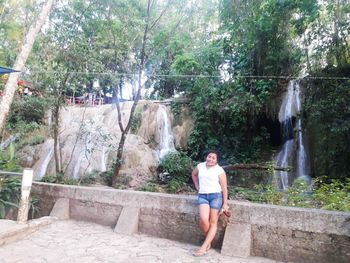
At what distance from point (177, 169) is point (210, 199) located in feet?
27.2

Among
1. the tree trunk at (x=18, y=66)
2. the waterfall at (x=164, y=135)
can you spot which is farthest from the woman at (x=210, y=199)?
the waterfall at (x=164, y=135)

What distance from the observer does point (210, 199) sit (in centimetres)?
395

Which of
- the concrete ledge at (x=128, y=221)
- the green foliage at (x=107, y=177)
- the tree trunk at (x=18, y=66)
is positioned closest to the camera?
the concrete ledge at (x=128, y=221)

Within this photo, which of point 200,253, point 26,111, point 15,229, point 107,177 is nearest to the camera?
point 200,253

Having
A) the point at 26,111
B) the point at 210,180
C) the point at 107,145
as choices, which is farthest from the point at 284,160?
the point at 26,111

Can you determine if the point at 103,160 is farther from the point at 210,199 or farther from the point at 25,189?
the point at 210,199

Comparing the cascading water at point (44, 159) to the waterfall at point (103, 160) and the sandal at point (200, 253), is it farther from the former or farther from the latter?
the sandal at point (200, 253)

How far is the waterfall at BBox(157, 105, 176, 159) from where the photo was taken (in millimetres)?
14100

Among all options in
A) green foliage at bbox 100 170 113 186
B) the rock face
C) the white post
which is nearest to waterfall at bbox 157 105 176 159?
the rock face

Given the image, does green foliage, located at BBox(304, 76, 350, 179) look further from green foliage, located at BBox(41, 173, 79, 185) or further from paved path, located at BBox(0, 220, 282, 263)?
green foliage, located at BBox(41, 173, 79, 185)

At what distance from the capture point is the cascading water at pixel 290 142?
1135cm

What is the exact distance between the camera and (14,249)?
3.93 metres

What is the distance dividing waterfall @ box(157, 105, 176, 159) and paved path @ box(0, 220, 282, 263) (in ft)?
30.1

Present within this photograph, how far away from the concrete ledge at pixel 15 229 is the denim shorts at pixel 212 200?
256cm
